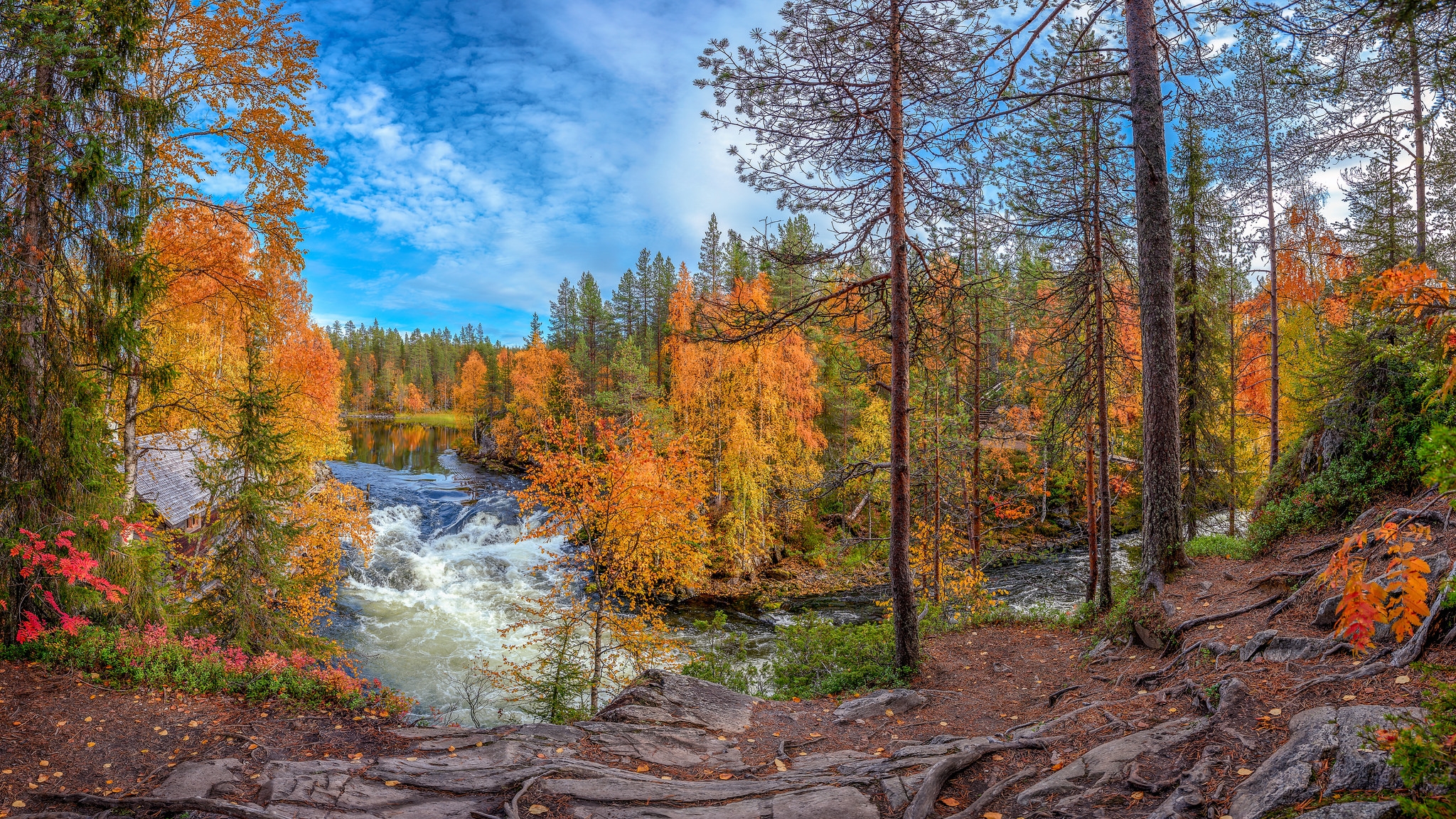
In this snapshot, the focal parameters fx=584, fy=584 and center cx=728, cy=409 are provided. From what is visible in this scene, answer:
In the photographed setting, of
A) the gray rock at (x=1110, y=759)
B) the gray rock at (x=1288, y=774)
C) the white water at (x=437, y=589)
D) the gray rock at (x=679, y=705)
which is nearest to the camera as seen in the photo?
the gray rock at (x=1288, y=774)

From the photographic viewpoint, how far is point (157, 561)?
746cm

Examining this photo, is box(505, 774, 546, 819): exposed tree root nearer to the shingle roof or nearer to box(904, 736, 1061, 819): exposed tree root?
box(904, 736, 1061, 819): exposed tree root

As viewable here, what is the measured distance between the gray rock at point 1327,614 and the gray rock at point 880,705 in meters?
3.76

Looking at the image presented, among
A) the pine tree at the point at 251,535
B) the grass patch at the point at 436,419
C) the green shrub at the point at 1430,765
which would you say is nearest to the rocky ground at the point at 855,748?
the green shrub at the point at 1430,765

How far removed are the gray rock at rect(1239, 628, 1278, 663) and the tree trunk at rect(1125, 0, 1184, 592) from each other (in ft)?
8.53

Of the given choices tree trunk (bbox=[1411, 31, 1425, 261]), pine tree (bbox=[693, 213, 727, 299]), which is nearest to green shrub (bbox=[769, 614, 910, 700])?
tree trunk (bbox=[1411, 31, 1425, 261])

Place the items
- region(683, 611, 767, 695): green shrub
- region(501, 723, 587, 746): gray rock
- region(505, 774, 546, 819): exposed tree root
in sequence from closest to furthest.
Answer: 1. region(505, 774, 546, 819): exposed tree root
2. region(501, 723, 587, 746): gray rock
3. region(683, 611, 767, 695): green shrub

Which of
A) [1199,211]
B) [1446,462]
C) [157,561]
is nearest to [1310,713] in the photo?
[1446,462]

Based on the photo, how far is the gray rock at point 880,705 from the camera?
678 centimetres

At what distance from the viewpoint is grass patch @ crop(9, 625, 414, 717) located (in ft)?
20.6

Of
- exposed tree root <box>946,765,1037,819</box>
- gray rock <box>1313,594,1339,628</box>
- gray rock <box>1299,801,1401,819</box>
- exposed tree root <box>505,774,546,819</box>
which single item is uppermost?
gray rock <box>1313,594,1339,628</box>

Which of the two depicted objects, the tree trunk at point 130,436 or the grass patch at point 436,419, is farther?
the grass patch at point 436,419

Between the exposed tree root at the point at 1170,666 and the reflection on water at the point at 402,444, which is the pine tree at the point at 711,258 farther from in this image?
the exposed tree root at the point at 1170,666

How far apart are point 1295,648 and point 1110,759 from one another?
2200mm
